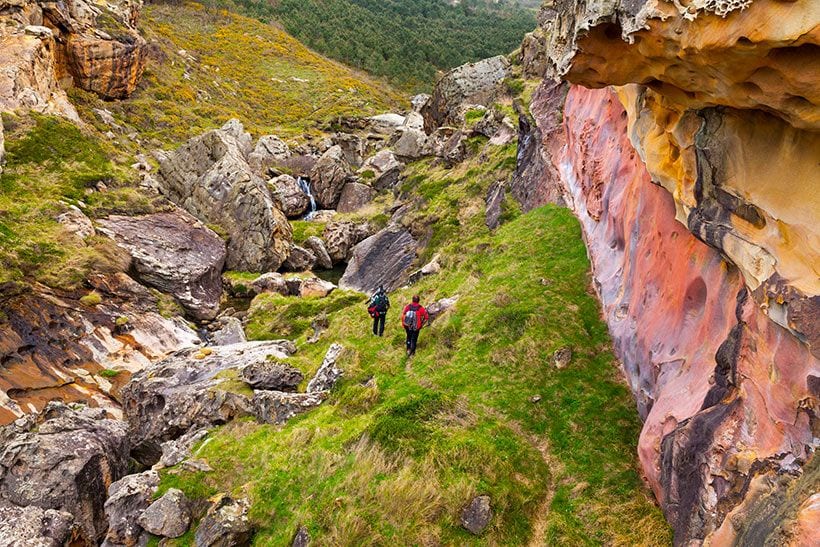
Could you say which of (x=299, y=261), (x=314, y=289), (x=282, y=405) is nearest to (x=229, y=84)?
(x=299, y=261)

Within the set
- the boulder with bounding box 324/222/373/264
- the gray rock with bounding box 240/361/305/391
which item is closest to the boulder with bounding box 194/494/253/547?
the gray rock with bounding box 240/361/305/391

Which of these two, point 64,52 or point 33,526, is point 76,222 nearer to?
point 33,526

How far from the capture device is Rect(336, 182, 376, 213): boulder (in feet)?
179

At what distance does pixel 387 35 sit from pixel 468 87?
3590 inches

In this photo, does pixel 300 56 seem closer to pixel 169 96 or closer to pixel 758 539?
pixel 169 96

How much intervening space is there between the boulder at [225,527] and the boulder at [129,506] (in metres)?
2.40

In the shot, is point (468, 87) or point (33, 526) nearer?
point (33, 526)

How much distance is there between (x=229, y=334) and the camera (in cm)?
3073

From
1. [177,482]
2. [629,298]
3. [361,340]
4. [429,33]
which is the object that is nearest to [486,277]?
[361,340]

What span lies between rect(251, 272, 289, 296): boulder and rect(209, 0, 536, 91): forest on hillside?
88384 mm

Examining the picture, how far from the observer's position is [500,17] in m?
189

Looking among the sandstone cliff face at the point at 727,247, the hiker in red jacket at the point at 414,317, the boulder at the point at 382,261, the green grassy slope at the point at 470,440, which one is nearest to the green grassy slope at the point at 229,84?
the boulder at the point at 382,261

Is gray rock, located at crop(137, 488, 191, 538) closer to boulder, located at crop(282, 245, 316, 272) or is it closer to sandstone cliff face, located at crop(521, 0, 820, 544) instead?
sandstone cliff face, located at crop(521, 0, 820, 544)

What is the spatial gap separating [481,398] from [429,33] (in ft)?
490
